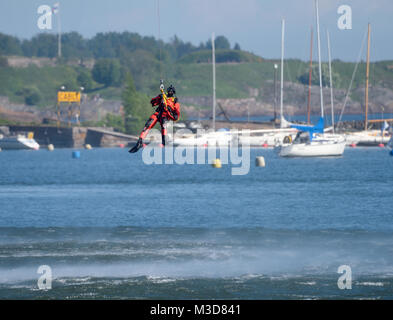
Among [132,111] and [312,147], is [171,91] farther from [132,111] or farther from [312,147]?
[132,111]

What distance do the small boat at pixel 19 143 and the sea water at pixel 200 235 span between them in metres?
59.5

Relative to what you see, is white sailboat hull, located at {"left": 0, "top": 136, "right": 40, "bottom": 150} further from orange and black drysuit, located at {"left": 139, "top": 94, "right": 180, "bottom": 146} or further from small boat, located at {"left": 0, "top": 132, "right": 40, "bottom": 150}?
orange and black drysuit, located at {"left": 139, "top": 94, "right": 180, "bottom": 146}

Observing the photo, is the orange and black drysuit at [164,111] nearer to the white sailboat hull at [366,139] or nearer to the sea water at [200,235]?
the sea water at [200,235]

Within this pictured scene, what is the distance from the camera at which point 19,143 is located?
14688cm

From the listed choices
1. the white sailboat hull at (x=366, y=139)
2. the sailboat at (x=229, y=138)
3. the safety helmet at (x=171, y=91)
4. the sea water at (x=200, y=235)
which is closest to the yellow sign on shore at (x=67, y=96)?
the sailboat at (x=229, y=138)

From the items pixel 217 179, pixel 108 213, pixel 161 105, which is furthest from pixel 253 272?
pixel 217 179

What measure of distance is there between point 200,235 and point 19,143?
10796 centimetres

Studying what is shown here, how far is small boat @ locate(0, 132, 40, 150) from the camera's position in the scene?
5753 inches

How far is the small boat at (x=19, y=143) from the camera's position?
146 meters

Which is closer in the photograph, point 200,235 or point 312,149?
point 200,235

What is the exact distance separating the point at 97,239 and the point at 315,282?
1508 centimetres

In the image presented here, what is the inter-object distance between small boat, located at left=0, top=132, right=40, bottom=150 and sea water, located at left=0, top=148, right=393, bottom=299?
59.5m

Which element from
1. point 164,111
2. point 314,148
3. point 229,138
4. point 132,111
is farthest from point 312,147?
point 164,111

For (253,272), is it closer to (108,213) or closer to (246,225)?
(246,225)
